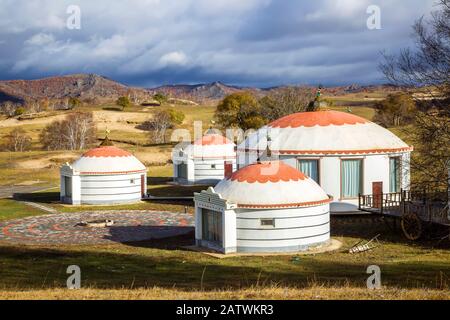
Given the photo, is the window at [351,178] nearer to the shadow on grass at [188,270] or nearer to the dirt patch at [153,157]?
the shadow on grass at [188,270]

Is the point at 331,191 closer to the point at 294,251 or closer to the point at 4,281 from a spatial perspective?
the point at 294,251

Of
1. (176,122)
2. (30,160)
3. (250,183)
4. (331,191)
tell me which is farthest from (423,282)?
(176,122)

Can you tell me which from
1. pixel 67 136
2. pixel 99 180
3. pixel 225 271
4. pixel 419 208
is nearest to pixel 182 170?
pixel 99 180

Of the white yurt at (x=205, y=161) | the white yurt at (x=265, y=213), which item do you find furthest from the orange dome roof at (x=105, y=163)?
the white yurt at (x=265, y=213)

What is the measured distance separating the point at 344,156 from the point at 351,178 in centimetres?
123

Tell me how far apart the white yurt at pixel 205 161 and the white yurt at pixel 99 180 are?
8.48m

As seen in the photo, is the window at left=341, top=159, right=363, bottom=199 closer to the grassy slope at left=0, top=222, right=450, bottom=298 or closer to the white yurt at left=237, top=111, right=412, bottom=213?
the white yurt at left=237, top=111, right=412, bottom=213

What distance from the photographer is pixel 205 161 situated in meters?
47.9

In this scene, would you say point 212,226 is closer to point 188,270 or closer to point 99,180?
point 188,270

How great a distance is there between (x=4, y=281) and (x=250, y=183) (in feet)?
30.1

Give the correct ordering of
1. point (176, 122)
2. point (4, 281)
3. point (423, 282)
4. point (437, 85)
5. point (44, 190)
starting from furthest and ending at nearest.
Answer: point (176, 122), point (44, 190), point (437, 85), point (4, 281), point (423, 282)

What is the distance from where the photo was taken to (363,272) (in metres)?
18.3

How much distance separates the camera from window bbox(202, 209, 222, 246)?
75.8 feet

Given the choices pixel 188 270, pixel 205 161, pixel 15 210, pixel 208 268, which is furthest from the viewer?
pixel 205 161
